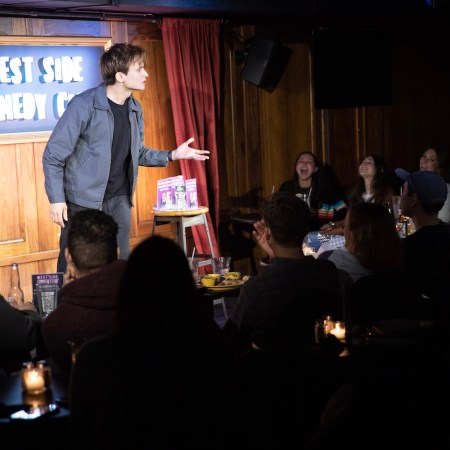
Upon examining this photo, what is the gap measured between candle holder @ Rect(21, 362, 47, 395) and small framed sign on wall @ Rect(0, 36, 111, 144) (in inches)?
137

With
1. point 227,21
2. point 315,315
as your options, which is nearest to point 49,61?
point 227,21

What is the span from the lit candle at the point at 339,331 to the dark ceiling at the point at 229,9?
3404 millimetres

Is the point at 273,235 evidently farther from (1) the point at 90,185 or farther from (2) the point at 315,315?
(1) the point at 90,185

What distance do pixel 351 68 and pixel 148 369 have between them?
21.0ft

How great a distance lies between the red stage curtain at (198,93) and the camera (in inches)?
262

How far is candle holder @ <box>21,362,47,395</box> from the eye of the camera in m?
2.61

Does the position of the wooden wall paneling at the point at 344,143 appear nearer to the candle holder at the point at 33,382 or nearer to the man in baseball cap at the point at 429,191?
the man in baseball cap at the point at 429,191

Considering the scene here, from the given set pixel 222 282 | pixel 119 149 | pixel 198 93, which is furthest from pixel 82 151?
pixel 198 93

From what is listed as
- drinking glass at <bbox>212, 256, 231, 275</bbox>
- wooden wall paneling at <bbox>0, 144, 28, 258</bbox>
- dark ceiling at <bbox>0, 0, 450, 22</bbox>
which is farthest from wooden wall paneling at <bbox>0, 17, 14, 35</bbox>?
drinking glass at <bbox>212, 256, 231, 275</bbox>

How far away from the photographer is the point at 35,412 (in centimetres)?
252

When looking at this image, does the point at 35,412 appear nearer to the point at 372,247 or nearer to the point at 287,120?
the point at 372,247

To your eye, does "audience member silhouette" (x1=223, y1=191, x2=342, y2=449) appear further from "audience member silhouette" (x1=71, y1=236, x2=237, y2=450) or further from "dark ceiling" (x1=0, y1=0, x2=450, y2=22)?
"dark ceiling" (x1=0, y1=0, x2=450, y2=22)

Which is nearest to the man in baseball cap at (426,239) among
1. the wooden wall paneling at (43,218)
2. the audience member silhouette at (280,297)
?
the audience member silhouette at (280,297)

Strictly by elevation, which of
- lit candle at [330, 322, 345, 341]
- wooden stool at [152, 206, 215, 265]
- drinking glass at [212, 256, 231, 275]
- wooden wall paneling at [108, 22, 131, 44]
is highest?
wooden wall paneling at [108, 22, 131, 44]
